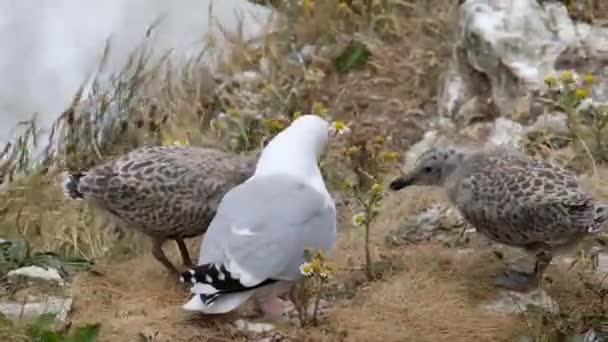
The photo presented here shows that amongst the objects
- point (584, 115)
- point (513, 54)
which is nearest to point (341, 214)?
point (584, 115)

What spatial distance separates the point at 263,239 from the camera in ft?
14.0

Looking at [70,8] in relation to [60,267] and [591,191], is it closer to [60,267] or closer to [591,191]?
[60,267]

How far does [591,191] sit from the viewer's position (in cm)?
521

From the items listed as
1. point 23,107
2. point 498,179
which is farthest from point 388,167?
point 23,107

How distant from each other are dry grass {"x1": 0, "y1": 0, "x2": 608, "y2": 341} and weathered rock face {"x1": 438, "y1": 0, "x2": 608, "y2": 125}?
Answer: 0.33 meters

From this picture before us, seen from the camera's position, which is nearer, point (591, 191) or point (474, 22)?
point (591, 191)

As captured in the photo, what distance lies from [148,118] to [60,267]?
168cm

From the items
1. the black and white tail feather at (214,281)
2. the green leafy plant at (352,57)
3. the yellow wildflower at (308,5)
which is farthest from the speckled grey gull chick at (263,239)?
the yellow wildflower at (308,5)

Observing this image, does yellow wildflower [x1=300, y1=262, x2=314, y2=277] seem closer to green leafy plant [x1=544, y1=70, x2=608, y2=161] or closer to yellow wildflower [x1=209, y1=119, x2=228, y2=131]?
green leafy plant [x1=544, y1=70, x2=608, y2=161]

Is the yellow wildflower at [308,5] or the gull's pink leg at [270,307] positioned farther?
the yellow wildflower at [308,5]

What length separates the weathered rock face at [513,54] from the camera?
6199 millimetres

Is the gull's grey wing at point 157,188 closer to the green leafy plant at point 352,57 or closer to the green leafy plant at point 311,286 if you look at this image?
the green leafy plant at point 311,286

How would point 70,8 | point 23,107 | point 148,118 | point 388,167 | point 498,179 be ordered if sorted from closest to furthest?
point 498,179
point 388,167
point 148,118
point 23,107
point 70,8

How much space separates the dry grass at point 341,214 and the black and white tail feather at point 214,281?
0.61 ft
